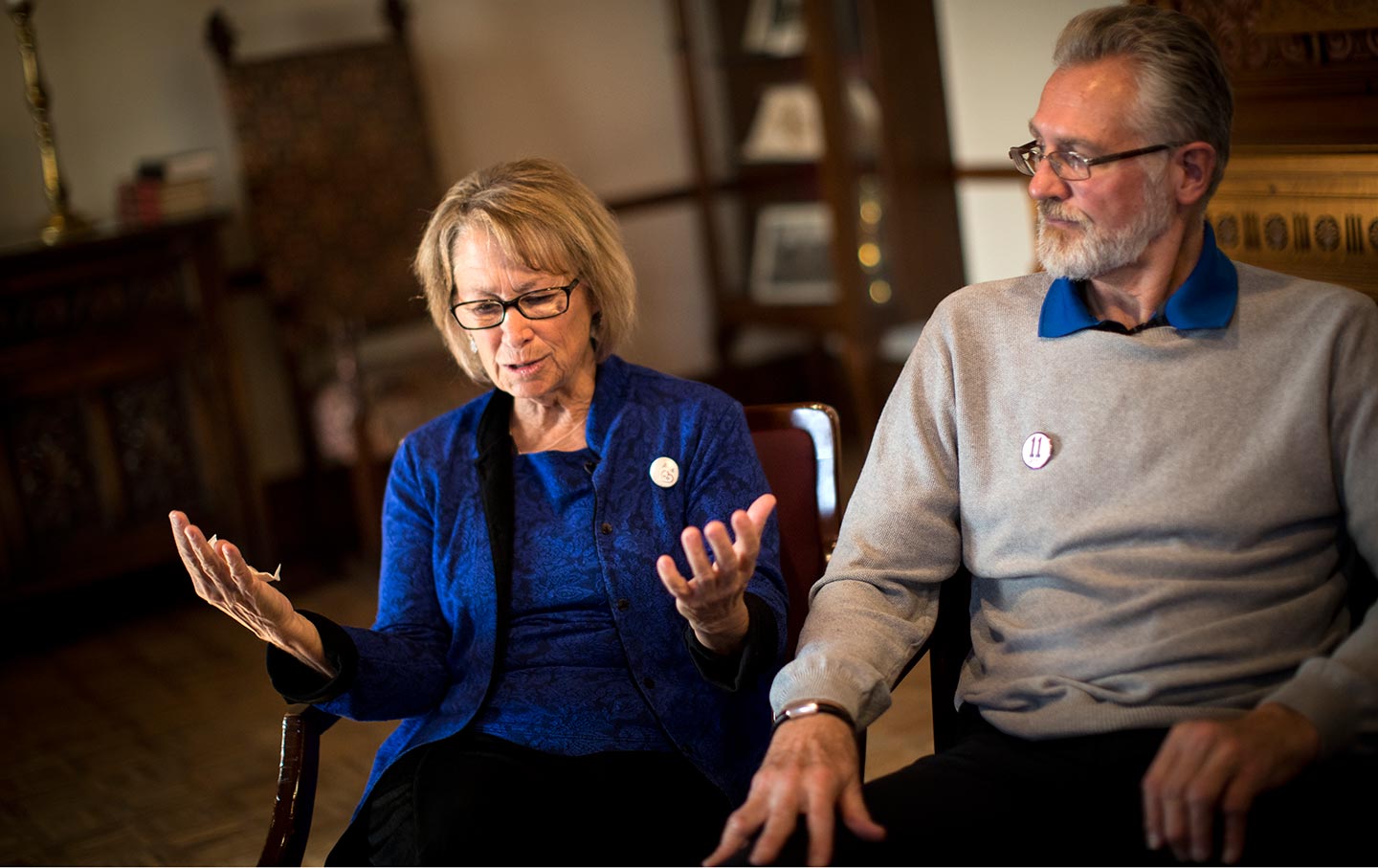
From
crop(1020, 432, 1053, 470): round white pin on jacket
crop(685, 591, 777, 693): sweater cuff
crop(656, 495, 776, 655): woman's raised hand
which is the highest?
crop(1020, 432, 1053, 470): round white pin on jacket

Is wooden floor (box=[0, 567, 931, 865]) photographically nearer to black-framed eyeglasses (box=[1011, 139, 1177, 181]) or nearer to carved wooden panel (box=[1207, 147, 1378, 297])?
carved wooden panel (box=[1207, 147, 1378, 297])

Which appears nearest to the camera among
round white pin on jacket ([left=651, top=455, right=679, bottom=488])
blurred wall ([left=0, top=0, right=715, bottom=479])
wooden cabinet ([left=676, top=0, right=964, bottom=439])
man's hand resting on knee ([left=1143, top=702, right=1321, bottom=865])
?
man's hand resting on knee ([left=1143, top=702, right=1321, bottom=865])

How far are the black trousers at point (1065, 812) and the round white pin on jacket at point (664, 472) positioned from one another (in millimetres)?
518

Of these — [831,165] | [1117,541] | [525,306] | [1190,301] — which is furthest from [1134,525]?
[831,165]

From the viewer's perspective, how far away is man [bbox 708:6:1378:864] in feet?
4.97

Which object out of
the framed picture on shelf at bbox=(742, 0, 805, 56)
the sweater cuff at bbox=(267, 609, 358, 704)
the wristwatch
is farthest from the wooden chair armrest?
the framed picture on shelf at bbox=(742, 0, 805, 56)

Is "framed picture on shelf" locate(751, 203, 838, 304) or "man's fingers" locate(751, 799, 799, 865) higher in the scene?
"framed picture on shelf" locate(751, 203, 838, 304)

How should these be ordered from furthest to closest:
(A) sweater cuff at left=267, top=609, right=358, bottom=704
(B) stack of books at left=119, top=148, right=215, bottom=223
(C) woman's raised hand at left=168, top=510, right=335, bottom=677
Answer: (B) stack of books at left=119, top=148, right=215, bottom=223 < (A) sweater cuff at left=267, top=609, right=358, bottom=704 < (C) woman's raised hand at left=168, top=510, right=335, bottom=677

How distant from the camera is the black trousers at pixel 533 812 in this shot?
67.9 inches

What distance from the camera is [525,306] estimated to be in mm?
2012

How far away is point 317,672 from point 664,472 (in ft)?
1.74

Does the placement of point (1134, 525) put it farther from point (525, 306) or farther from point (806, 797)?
point (525, 306)

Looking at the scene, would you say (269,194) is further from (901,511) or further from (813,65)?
(901,511)

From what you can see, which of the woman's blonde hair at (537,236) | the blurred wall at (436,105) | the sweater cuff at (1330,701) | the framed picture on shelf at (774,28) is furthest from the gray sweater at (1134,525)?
the framed picture on shelf at (774,28)
